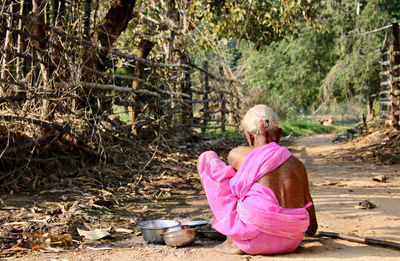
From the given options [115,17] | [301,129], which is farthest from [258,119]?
[301,129]

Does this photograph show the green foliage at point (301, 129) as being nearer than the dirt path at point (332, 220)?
No

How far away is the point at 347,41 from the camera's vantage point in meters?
17.9

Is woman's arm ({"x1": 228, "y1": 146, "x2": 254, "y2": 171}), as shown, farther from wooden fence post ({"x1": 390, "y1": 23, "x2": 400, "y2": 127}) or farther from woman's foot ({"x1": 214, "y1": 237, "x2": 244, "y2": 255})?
wooden fence post ({"x1": 390, "y1": 23, "x2": 400, "y2": 127})

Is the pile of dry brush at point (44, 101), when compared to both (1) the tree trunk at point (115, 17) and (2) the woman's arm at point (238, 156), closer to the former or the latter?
(1) the tree trunk at point (115, 17)

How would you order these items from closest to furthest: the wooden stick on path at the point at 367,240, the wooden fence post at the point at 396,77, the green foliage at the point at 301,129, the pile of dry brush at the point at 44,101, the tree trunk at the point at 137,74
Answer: the wooden stick on path at the point at 367,240
the pile of dry brush at the point at 44,101
the tree trunk at the point at 137,74
the wooden fence post at the point at 396,77
the green foliage at the point at 301,129

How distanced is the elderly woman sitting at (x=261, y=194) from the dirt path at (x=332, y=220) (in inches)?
4.9

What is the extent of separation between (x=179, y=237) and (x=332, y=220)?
4.90 feet

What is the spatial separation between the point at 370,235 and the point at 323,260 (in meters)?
0.83

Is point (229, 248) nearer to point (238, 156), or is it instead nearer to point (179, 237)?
point (179, 237)

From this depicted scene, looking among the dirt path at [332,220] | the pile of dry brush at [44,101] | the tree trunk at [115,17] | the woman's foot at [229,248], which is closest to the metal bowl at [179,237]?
the dirt path at [332,220]

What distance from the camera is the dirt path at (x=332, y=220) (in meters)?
2.65

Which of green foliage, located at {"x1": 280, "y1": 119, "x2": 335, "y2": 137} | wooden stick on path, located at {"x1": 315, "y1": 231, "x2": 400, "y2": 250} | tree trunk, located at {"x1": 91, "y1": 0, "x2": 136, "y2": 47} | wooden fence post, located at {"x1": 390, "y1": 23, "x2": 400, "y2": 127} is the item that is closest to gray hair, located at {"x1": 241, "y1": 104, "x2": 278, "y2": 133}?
wooden stick on path, located at {"x1": 315, "y1": 231, "x2": 400, "y2": 250}

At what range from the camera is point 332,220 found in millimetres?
3637

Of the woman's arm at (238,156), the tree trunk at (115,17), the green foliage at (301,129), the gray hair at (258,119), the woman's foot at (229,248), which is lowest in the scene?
the green foliage at (301,129)
